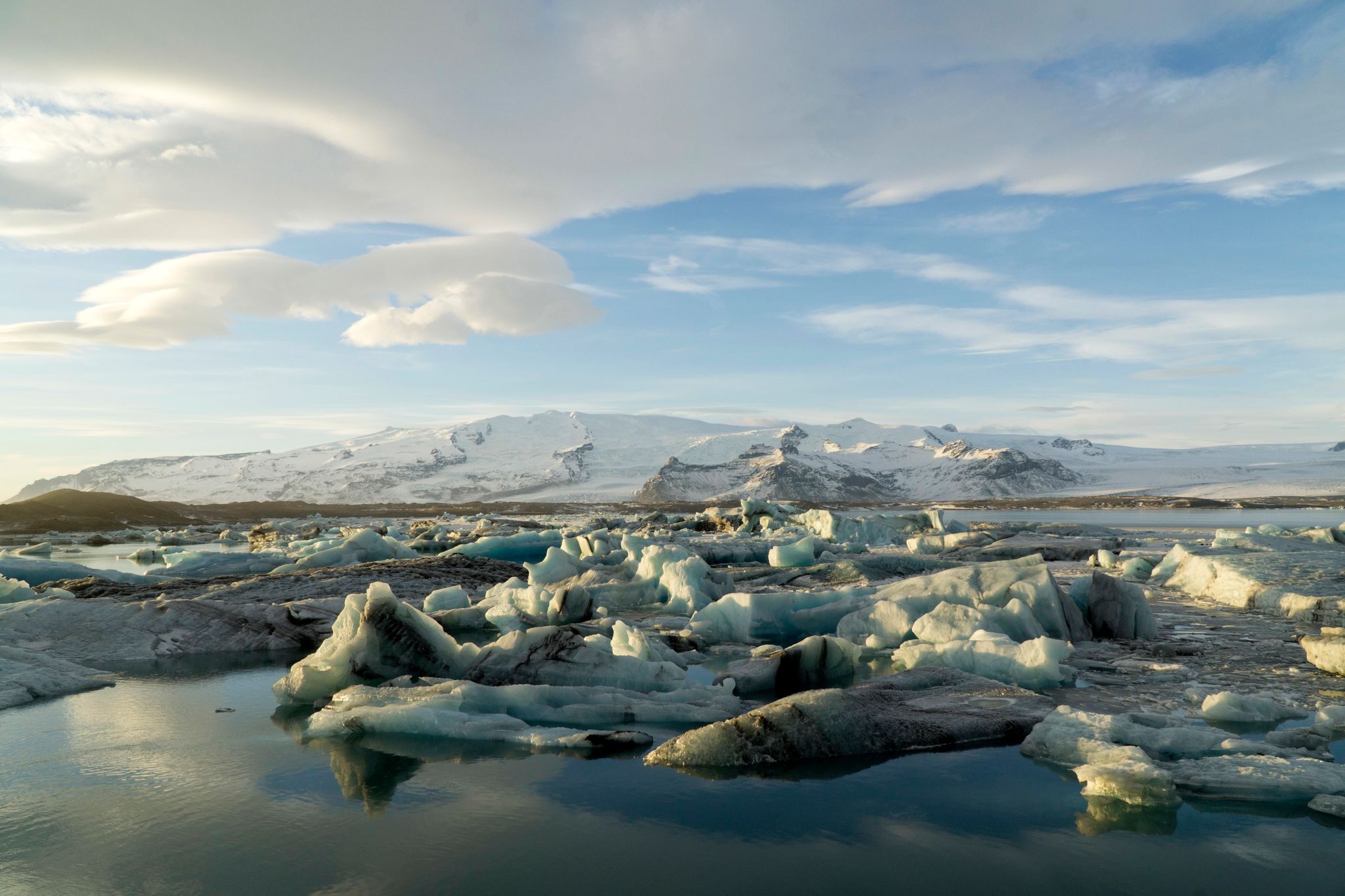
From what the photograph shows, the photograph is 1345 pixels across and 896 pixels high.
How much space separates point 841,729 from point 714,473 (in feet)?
459

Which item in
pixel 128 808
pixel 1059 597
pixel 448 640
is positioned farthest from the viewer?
pixel 1059 597

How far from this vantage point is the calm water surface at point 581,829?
3.68m

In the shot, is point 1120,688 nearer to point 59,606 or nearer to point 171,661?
point 171,661

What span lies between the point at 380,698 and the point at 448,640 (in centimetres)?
141

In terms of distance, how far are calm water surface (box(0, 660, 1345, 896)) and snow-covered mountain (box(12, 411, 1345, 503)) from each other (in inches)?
4755

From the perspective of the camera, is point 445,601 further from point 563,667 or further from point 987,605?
point 987,605

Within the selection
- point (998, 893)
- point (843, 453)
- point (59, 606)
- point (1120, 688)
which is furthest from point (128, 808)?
point (843, 453)

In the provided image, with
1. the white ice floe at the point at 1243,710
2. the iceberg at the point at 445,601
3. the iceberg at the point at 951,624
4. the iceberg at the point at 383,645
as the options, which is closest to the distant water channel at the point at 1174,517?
the iceberg at the point at 951,624

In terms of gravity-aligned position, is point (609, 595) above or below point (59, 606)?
below

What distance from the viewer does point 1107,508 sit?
84250 millimetres

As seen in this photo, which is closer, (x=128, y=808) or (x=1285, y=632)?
(x=128, y=808)

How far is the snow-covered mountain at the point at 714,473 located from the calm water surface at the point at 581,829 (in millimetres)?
120780

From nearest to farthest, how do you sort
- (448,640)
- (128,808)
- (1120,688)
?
(128,808), (1120,688), (448,640)

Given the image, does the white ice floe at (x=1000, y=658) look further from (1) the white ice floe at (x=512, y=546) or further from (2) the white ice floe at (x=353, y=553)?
(1) the white ice floe at (x=512, y=546)
